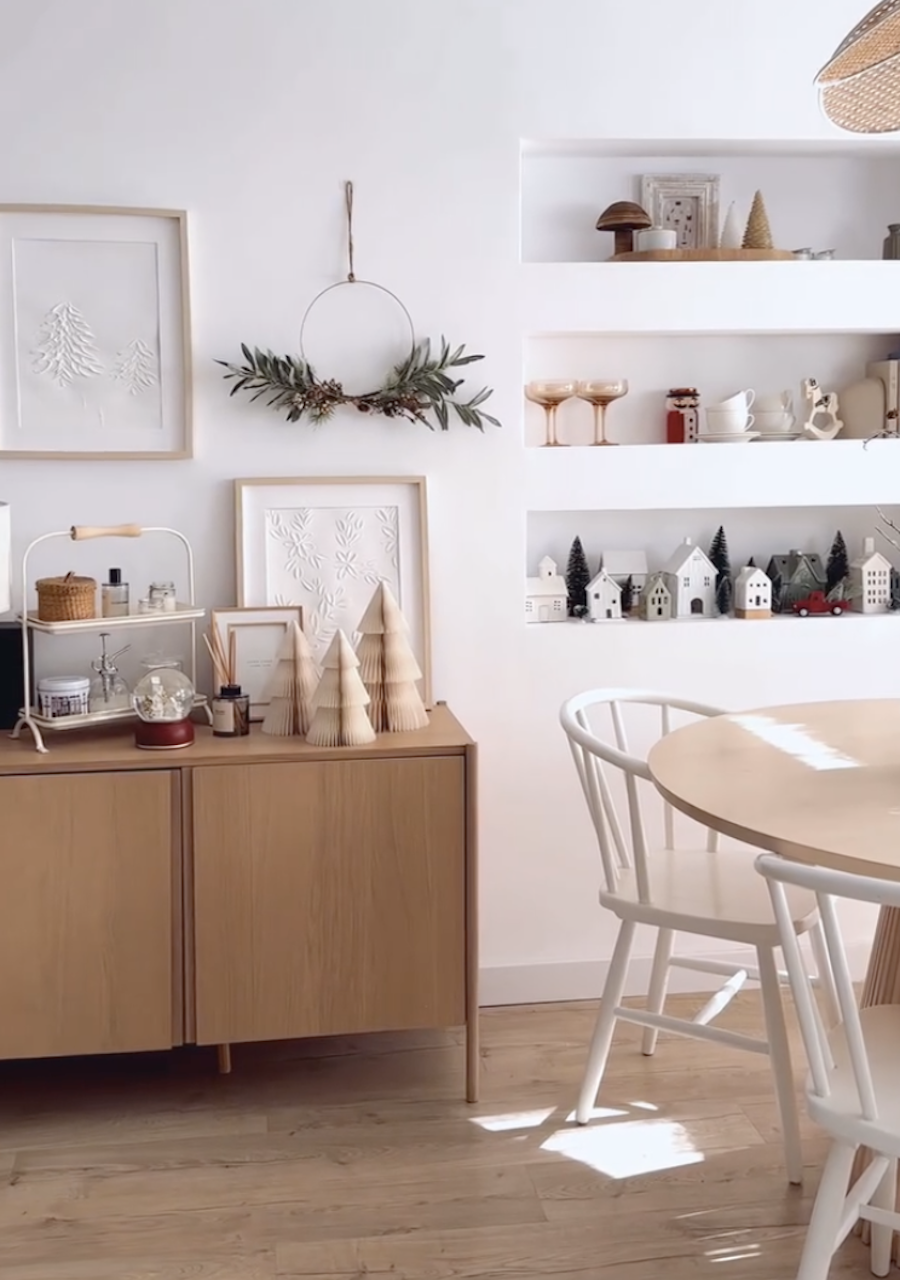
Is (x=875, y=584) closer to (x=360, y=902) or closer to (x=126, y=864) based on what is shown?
(x=360, y=902)

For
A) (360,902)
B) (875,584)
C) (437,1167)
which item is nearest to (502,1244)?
(437,1167)

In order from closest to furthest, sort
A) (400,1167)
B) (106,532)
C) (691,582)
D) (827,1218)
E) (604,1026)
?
(827,1218) < (400,1167) < (604,1026) < (106,532) < (691,582)

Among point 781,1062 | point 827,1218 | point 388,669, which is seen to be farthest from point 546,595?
point 827,1218

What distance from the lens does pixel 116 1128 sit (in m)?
2.52

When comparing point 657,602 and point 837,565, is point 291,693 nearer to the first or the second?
point 657,602

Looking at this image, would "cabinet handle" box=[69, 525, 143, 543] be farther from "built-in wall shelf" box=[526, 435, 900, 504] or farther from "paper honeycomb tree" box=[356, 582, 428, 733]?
"built-in wall shelf" box=[526, 435, 900, 504]

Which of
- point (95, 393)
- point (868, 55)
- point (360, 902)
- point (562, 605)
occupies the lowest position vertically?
point (360, 902)

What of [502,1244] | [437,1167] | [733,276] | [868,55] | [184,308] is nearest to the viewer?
[868,55]

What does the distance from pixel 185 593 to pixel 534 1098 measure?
1.35 m

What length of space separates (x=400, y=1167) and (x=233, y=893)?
0.61 meters

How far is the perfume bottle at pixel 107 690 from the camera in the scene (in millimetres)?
2660

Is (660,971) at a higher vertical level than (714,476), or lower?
lower

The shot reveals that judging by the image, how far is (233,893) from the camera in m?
2.50

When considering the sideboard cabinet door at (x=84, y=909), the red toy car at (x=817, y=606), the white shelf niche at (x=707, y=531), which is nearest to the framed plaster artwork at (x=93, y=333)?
the sideboard cabinet door at (x=84, y=909)
